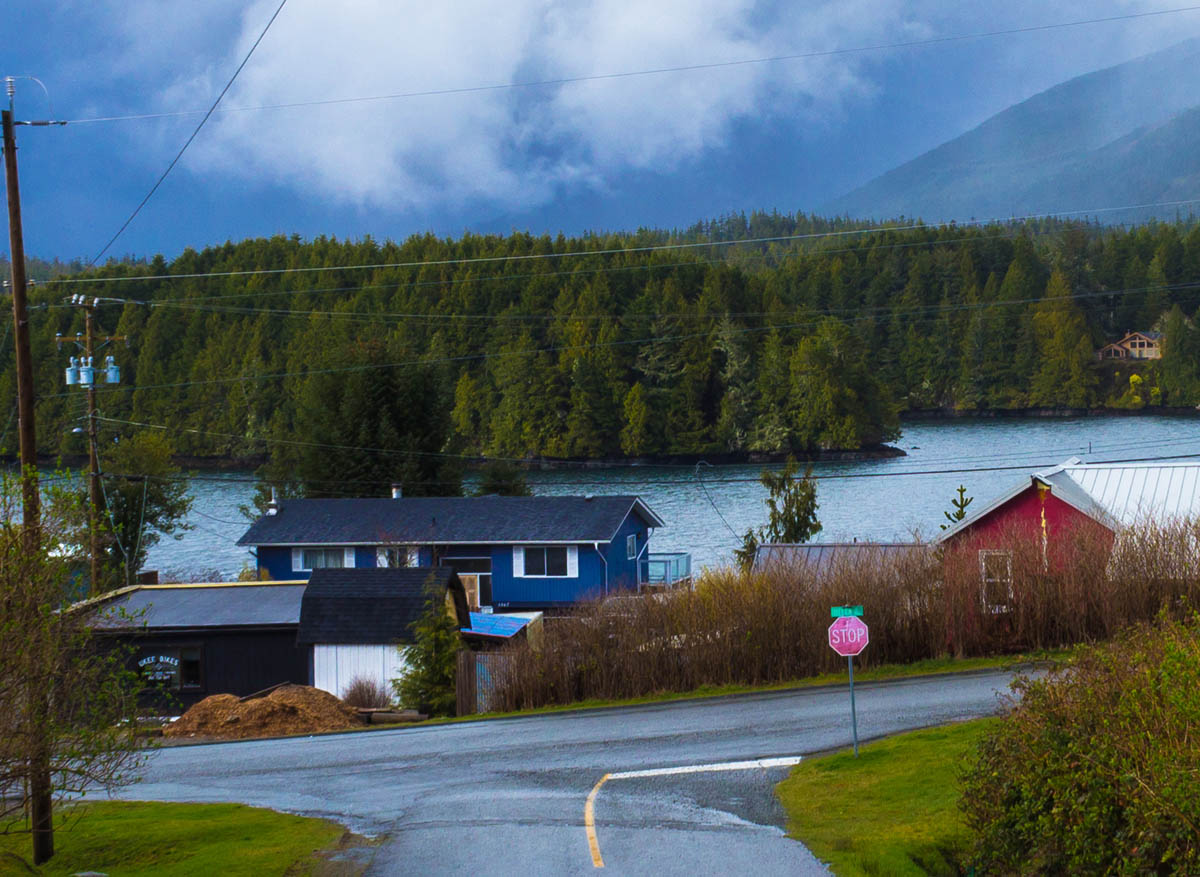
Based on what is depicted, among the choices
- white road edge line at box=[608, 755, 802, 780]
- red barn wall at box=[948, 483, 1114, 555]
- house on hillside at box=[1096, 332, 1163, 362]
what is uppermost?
house on hillside at box=[1096, 332, 1163, 362]

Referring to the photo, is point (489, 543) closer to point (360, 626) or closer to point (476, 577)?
point (476, 577)

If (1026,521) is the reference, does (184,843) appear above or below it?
below

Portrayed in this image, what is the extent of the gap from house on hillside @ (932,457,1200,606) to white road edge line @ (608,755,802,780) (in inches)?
434

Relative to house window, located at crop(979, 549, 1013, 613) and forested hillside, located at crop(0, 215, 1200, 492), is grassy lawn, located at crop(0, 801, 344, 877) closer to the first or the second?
house window, located at crop(979, 549, 1013, 613)

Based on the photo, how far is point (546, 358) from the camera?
330ft

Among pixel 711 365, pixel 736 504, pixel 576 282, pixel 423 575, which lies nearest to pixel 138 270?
pixel 576 282

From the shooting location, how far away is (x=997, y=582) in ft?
84.5

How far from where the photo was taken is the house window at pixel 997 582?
25766 millimetres

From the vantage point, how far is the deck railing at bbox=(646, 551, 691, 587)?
48281mm

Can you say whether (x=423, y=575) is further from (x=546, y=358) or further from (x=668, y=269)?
(x=668, y=269)

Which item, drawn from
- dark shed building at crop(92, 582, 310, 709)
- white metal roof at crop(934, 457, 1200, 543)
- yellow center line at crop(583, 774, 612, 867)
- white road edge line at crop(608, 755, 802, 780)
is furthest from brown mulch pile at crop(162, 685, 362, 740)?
white metal roof at crop(934, 457, 1200, 543)

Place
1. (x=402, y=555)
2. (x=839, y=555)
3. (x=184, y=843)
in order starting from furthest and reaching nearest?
(x=402, y=555) → (x=839, y=555) → (x=184, y=843)

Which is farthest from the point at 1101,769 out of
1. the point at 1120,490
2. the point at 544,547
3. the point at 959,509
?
the point at 544,547

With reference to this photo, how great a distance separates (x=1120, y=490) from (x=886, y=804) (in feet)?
64.2
